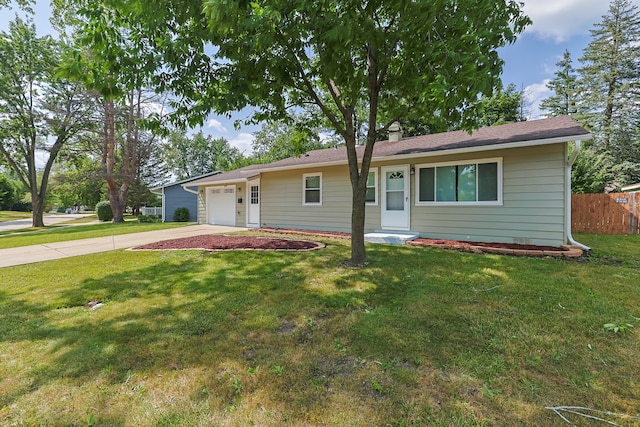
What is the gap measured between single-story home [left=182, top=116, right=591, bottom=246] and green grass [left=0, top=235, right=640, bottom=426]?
2375mm

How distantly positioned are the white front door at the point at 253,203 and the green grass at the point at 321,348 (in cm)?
822

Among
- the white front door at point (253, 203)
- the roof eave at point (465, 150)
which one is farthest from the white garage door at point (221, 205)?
the roof eave at point (465, 150)

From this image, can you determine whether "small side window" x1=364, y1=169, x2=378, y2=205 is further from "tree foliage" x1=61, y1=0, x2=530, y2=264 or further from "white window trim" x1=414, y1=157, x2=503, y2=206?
"tree foliage" x1=61, y1=0, x2=530, y2=264

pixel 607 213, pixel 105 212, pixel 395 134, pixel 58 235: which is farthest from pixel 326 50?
pixel 105 212

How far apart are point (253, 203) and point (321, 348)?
443 inches

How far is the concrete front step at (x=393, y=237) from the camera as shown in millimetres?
8195

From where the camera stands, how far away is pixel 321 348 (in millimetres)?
2678

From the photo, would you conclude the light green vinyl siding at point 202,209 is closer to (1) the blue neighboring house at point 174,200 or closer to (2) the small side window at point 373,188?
(1) the blue neighboring house at point 174,200

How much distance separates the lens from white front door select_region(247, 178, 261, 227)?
13.1 metres

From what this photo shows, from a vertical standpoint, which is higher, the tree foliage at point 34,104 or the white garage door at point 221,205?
the tree foliage at point 34,104

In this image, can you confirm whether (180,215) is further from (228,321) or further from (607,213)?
(607,213)

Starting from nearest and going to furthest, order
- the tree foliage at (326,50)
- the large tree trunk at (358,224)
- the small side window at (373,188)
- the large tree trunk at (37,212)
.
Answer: the tree foliage at (326,50), the large tree trunk at (358,224), the small side window at (373,188), the large tree trunk at (37,212)

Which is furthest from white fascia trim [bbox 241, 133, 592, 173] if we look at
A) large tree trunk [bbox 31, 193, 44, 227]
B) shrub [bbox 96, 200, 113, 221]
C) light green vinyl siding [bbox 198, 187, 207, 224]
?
shrub [bbox 96, 200, 113, 221]

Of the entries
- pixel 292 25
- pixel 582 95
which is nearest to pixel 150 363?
pixel 292 25
